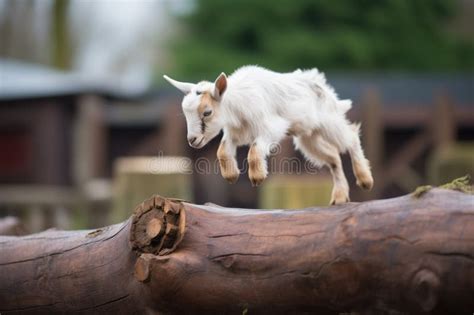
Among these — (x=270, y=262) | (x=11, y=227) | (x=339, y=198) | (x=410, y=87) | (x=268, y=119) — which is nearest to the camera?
(x=270, y=262)

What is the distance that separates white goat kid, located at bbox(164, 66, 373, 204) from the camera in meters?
2.73

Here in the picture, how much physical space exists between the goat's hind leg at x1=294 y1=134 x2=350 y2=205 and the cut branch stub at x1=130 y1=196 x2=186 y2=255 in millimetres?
576

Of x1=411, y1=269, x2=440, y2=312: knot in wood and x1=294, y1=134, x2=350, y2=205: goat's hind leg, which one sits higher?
x1=294, y1=134, x2=350, y2=205: goat's hind leg

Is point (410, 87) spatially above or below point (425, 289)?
above

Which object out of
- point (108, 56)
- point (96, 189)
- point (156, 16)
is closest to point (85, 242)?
point (96, 189)

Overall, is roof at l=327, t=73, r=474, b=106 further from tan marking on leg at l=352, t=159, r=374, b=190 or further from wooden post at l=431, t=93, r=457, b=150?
tan marking on leg at l=352, t=159, r=374, b=190

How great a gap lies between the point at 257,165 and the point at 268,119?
19 centimetres

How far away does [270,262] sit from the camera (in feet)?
8.91

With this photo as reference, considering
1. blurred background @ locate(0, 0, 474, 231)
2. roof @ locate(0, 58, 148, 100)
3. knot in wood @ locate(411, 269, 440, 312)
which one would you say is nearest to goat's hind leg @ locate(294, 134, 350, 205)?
knot in wood @ locate(411, 269, 440, 312)

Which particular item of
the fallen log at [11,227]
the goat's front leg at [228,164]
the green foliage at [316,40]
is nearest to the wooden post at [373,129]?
the green foliage at [316,40]

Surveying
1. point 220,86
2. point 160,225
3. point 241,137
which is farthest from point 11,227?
point 220,86

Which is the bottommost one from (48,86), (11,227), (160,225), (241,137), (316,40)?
(11,227)

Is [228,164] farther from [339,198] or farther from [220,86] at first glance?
[339,198]

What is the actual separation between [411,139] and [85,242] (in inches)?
337
